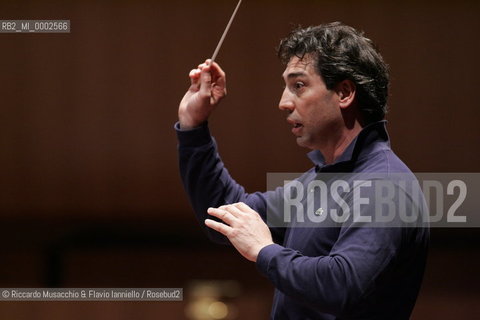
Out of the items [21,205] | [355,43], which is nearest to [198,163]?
[355,43]

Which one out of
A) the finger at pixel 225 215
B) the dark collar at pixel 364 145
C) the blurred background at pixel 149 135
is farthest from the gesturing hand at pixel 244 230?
the blurred background at pixel 149 135

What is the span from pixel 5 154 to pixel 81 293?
1.83ft

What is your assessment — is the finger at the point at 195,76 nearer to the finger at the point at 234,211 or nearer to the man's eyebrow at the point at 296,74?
the man's eyebrow at the point at 296,74

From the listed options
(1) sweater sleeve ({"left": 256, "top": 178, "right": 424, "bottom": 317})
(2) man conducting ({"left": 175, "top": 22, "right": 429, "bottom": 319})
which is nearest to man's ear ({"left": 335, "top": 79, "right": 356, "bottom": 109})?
(2) man conducting ({"left": 175, "top": 22, "right": 429, "bottom": 319})

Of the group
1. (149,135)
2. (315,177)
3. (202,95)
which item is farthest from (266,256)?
(149,135)

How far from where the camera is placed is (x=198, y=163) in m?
1.39

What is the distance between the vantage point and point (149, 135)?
2385mm

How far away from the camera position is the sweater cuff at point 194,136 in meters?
1.38

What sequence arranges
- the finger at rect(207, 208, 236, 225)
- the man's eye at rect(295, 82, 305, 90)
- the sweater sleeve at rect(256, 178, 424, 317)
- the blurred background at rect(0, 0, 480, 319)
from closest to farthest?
the sweater sleeve at rect(256, 178, 424, 317) → the finger at rect(207, 208, 236, 225) → the man's eye at rect(295, 82, 305, 90) → the blurred background at rect(0, 0, 480, 319)

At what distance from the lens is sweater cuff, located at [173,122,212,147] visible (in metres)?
1.38

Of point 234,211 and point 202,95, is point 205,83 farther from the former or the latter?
point 234,211

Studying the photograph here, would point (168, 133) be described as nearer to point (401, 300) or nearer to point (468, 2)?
point (468, 2)

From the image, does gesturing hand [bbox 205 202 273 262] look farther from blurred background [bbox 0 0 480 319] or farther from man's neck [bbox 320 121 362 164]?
blurred background [bbox 0 0 480 319]

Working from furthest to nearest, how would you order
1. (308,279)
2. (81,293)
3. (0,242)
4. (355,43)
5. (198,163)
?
1. (0,242)
2. (81,293)
3. (198,163)
4. (355,43)
5. (308,279)
